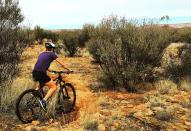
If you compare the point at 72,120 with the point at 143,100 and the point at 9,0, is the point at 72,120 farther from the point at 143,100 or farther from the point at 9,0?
the point at 9,0

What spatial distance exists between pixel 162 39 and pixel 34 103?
23.3 feet

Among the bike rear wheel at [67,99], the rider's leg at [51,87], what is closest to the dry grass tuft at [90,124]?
the rider's leg at [51,87]

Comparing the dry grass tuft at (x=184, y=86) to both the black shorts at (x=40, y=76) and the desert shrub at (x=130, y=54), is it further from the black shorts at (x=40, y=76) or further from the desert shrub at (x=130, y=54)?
the black shorts at (x=40, y=76)

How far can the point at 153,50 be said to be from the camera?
13.6 m

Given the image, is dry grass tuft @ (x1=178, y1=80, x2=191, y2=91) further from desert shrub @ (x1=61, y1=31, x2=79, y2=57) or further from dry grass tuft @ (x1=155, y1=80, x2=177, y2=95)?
desert shrub @ (x1=61, y1=31, x2=79, y2=57)

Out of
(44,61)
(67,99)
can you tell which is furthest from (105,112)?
(44,61)

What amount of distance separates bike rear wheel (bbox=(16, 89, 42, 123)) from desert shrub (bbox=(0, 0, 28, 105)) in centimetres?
156

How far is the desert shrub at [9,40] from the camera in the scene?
11.2m

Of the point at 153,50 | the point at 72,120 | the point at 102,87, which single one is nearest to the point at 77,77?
the point at 102,87

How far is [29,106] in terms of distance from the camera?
30.2 ft

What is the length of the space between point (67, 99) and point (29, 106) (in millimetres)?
1305

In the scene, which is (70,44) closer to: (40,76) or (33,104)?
(40,76)

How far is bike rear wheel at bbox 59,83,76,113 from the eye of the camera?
10082 mm

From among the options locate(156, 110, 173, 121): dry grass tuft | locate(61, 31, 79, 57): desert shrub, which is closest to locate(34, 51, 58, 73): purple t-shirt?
locate(156, 110, 173, 121): dry grass tuft
